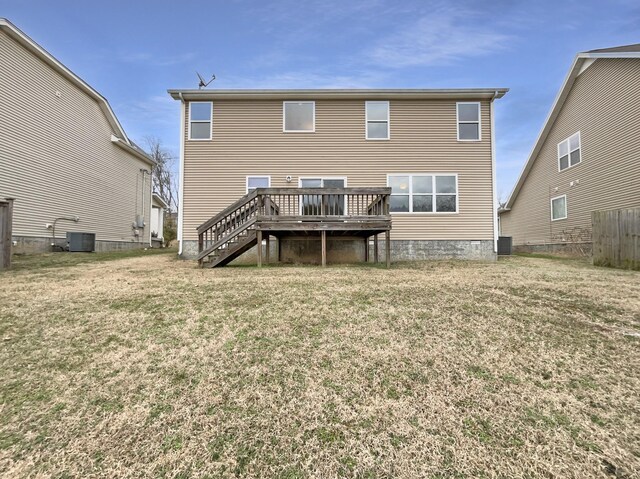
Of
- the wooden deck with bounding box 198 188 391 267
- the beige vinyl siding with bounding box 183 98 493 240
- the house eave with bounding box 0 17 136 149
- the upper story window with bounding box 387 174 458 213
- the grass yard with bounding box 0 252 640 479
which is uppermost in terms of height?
the house eave with bounding box 0 17 136 149

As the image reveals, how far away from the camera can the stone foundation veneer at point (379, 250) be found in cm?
1030

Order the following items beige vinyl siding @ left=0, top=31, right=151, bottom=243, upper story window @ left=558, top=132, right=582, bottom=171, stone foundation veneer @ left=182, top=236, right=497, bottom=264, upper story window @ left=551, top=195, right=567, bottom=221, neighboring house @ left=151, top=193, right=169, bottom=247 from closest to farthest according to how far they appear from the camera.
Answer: stone foundation veneer @ left=182, top=236, right=497, bottom=264 → beige vinyl siding @ left=0, top=31, right=151, bottom=243 → upper story window @ left=558, top=132, right=582, bottom=171 → upper story window @ left=551, top=195, right=567, bottom=221 → neighboring house @ left=151, top=193, right=169, bottom=247

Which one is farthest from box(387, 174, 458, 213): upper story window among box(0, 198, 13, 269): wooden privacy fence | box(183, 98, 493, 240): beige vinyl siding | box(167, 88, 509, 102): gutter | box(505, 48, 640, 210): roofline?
box(0, 198, 13, 269): wooden privacy fence

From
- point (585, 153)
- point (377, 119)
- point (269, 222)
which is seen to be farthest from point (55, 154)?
point (585, 153)

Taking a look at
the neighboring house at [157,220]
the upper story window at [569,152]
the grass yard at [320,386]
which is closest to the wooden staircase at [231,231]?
the grass yard at [320,386]

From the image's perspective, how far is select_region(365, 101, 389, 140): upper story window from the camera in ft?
36.4

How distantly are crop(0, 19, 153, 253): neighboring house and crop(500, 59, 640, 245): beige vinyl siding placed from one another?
69.8 feet

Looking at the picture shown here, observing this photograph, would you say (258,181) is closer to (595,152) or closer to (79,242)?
(79,242)

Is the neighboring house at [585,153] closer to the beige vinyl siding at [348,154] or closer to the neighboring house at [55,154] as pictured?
the beige vinyl siding at [348,154]

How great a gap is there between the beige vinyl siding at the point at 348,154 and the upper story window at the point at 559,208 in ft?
22.7

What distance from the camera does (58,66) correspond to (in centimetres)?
1238

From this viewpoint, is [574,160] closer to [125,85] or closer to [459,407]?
[459,407]

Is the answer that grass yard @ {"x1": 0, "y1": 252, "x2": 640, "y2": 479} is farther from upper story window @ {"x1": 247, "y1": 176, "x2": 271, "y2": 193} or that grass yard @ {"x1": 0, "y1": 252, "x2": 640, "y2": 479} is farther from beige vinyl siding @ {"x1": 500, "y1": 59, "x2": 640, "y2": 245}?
beige vinyl siding @ {"x1": 500, "y1": 59, "x2": 640, "y2": 245}

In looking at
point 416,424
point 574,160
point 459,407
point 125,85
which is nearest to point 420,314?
point 459,407
